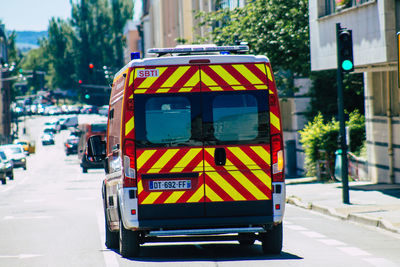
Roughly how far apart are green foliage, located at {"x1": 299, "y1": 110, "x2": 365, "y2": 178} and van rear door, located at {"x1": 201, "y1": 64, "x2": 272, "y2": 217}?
19.3 metres

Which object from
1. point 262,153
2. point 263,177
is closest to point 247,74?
point 262,153

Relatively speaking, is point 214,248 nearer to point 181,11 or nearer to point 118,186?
point 118,186

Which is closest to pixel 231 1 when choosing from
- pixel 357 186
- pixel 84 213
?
pixel 357 186

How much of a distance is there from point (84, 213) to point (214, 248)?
9.61 m

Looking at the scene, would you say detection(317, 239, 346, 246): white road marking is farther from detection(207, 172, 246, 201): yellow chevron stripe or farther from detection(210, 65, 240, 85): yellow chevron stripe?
detection(210, 65, 240, 85): yellow chevron stripe

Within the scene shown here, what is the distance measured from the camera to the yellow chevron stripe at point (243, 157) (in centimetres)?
1136

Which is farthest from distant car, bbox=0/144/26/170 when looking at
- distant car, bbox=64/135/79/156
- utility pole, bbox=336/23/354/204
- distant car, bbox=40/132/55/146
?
distant car, bbox=40/132/55/146

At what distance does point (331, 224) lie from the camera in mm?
17016

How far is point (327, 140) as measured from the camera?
102 feet

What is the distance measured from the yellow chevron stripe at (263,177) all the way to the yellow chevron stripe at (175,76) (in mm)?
1438

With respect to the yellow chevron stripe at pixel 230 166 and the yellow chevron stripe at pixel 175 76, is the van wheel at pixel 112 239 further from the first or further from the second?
the yellow chevron stripe at pixel 175 76

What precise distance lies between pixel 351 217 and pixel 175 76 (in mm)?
7257

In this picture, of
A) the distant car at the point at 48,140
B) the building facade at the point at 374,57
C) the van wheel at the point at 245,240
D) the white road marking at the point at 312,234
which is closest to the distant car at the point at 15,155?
the building facade at the point at 374,57

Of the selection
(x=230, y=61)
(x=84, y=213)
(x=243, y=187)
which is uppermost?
(x=230, y=61)
